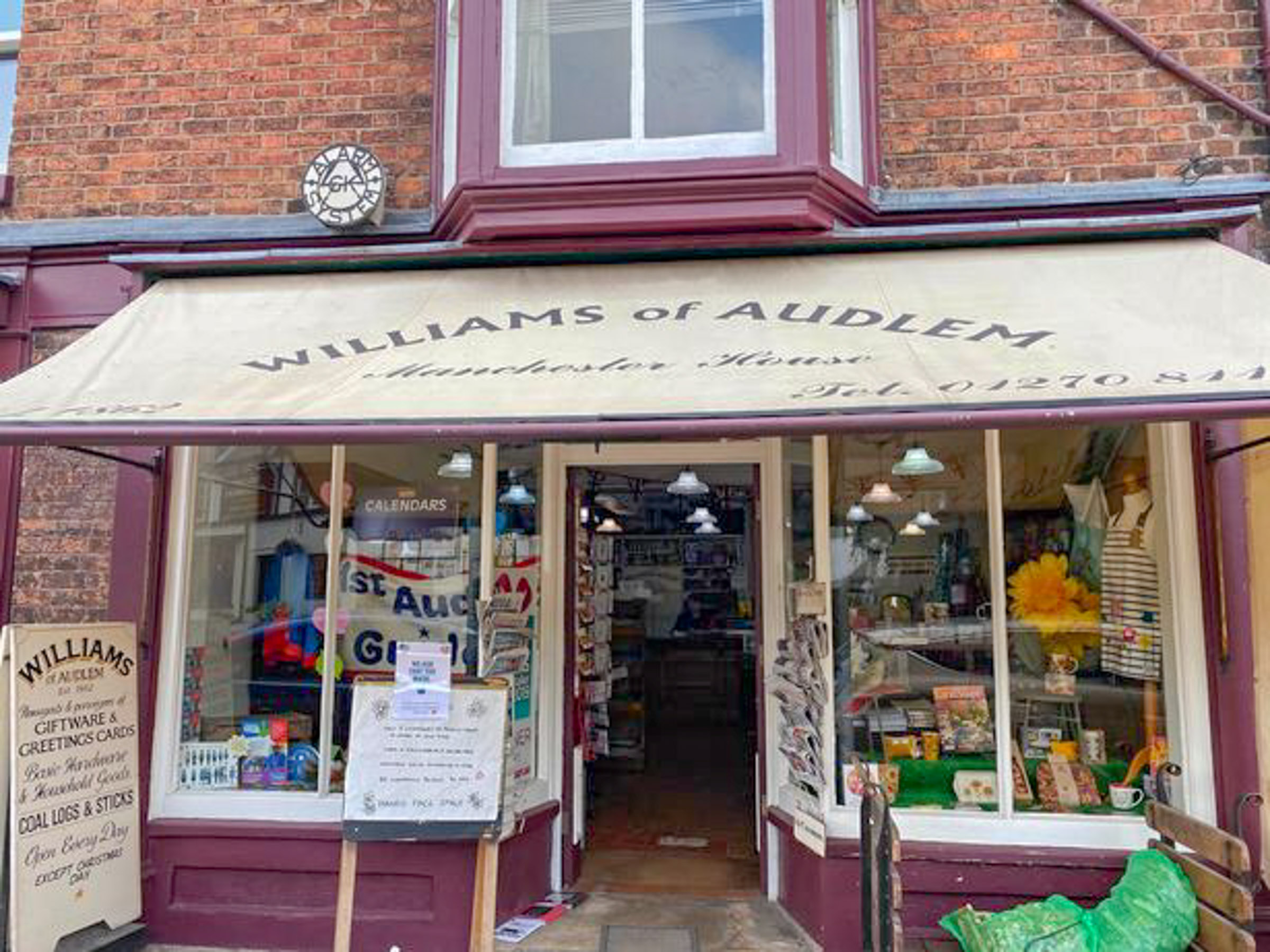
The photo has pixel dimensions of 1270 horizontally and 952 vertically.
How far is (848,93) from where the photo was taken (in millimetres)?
5387

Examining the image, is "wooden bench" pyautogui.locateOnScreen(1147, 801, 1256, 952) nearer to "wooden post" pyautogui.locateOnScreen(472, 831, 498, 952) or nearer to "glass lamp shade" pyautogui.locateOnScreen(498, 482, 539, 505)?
"wooden post" pyautogui.locateOnScreen(472, 831, 498, 952)

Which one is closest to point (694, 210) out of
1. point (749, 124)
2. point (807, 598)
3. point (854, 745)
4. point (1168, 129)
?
point (749, 124)

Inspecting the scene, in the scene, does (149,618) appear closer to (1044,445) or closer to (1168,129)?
(1044,445)

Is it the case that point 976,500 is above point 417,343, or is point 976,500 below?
below

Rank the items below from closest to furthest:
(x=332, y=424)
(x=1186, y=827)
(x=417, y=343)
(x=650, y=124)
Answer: (x=332, y=424) < (x=1186, y=827) < (x=417, y=343) < (x=650, y=124)

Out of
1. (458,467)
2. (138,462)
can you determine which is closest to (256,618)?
(138,462)

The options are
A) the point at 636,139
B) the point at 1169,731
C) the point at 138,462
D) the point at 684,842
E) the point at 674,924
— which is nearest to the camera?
the point at 1169,731

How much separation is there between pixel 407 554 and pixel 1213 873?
4.35 m

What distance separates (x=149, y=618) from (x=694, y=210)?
3713 mm

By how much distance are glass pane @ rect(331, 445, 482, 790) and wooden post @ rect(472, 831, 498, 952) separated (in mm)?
1290

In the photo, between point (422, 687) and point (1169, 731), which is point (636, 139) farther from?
point (1169, 731)

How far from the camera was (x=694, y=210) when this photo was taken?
487cm

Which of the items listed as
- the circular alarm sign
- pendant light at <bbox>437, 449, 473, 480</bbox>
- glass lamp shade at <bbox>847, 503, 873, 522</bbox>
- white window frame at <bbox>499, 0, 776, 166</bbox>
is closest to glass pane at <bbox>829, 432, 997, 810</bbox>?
glass lamp shade at <bbox>847, 503, 873, 522</bbox>

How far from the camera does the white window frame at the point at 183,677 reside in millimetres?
5199
